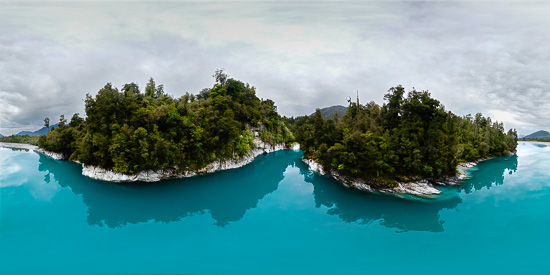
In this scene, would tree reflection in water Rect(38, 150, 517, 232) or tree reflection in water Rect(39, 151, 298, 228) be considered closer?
tree reflection in water Rect(38, 150, 517, 232)

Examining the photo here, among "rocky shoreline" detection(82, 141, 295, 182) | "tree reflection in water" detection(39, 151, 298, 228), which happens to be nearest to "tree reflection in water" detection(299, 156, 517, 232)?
"tree reflection in water" detection(39, 151, 298, 228)

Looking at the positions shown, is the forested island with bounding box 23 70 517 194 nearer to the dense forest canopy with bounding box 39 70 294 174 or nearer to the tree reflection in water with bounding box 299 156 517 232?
the dense forest canopy with bounding box 39 70 294 174

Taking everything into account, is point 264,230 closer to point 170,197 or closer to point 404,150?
point 170,197

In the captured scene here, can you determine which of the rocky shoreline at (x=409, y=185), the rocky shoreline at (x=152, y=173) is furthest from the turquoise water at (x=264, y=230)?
the rocky shoreline at (x=152, y=173)

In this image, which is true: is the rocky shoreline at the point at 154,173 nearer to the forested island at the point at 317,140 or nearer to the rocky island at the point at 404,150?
the forested island at the point at 317,140

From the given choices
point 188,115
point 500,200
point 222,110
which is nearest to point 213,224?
point 188,115

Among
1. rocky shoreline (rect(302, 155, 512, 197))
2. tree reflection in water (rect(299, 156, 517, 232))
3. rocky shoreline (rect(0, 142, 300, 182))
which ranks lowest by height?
tree reflection in water (rect(299, 156, 517, 232))

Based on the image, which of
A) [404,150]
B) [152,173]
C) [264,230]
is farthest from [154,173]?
[404,150]

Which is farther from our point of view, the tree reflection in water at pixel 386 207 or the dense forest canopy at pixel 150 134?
the dense forest canopy at pixel 150 134
